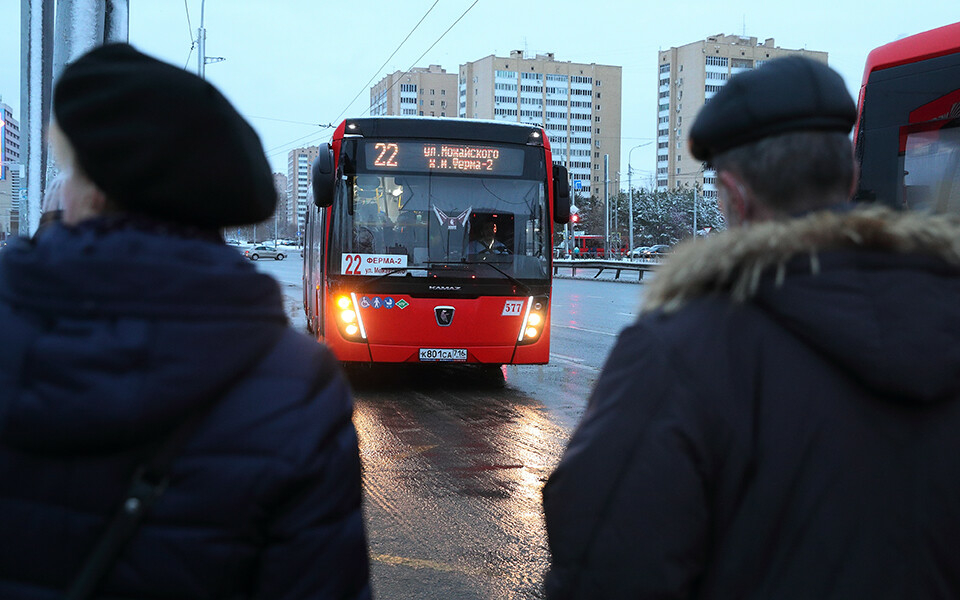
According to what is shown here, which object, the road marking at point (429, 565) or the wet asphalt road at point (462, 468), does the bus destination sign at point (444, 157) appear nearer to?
the wet asphalt road at point (462, 468)

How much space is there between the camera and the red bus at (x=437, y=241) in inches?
371

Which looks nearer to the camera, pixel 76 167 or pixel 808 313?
pixel 808 313

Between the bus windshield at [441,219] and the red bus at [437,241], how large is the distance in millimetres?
11

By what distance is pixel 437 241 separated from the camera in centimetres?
944

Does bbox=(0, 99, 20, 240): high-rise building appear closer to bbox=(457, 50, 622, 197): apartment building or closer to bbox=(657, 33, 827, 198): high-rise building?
bbox=(657, 33, 827, 198): high-rise building

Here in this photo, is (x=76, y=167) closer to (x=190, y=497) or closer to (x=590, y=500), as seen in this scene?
(x=190, y=497)

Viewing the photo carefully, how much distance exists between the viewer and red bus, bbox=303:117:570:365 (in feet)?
30.9

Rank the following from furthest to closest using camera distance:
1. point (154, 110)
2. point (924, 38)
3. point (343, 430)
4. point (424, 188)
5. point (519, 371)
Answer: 1. point (519, 371)
2. point (424, 188)
3. point (924, 38)
4. point (343, 430)
5. point (154, 110)

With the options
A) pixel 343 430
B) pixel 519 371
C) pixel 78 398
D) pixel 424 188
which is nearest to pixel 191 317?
pixel 78 398

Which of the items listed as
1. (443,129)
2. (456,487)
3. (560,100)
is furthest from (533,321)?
(560,100)

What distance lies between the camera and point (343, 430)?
1.57 m

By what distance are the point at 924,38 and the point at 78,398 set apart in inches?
338

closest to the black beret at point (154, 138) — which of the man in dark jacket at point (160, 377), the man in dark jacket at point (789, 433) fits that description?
the man in dark jacket at point (160, 377)

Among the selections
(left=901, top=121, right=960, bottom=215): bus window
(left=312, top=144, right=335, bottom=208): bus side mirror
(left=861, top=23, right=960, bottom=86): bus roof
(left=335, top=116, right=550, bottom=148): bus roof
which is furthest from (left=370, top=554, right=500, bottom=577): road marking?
(left=861, top=23, right=960, bottom=86): bus roof
